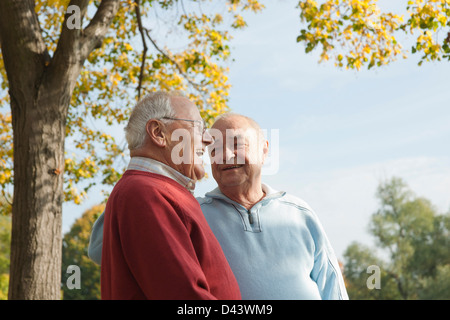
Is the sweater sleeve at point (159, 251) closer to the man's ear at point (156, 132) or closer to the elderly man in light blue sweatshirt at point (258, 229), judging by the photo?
the man's ear at point (156, 132)

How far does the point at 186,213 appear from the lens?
172 cm

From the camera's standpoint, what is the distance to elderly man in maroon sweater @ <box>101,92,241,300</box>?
158cm

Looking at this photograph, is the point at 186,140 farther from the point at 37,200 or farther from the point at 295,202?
the point at 37,200

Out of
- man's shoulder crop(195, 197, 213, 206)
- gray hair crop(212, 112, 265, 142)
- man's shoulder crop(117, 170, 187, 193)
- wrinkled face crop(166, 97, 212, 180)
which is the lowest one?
man's shoulder crop(117, 170, 187, 193)

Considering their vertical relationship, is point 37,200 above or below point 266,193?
above

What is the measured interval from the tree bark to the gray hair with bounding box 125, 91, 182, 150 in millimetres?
3367

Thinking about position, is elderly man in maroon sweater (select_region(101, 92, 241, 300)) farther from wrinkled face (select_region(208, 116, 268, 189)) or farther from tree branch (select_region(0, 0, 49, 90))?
tree branch (select_region(0, 0, 49, 90))

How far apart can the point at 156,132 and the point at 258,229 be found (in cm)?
77

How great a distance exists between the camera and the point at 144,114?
6.71 ft

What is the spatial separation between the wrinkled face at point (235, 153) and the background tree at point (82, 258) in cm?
3272

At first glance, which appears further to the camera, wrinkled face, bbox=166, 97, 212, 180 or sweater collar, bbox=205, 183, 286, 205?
sweater collar, bbox=205, 183, 286, 205

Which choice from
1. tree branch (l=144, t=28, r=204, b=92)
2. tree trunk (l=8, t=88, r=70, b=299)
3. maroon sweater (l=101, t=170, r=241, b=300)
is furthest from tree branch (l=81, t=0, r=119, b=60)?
maroon sweater (l=101, t=170, r=241, b=300)

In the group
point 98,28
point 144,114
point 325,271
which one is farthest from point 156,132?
point 98,28

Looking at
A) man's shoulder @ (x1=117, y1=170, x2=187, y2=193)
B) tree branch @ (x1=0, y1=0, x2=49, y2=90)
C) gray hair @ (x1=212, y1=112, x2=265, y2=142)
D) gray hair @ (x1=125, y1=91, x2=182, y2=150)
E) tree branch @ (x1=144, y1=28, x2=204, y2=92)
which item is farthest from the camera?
tree branch @ (x1=144, y1=28, x2=204, y2=92)
